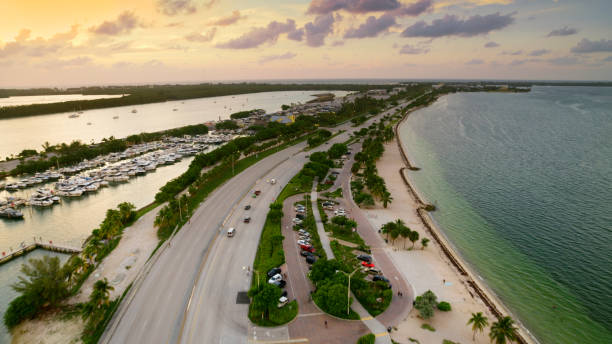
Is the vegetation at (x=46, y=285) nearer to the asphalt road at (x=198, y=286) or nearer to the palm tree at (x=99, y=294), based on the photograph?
the palm tree at (x=99, y=294)

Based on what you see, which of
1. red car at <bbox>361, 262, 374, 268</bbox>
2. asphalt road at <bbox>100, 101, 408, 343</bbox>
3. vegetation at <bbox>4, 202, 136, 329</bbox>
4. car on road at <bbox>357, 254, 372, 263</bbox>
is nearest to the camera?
asphalt road at <bbox>100, 101, 408, 343</bbox>

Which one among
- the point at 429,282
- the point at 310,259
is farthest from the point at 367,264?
the point at 429,282

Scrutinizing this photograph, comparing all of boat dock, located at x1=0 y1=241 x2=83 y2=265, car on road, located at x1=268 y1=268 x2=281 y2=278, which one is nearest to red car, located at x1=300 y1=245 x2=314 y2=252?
car on road, located at x1=268 y1=268 x2=281 y2=278

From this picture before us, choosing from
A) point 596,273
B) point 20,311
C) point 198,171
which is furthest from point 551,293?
point 198,171

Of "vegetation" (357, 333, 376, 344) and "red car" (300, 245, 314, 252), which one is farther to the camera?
"red car" (300, 245, 314, 252)

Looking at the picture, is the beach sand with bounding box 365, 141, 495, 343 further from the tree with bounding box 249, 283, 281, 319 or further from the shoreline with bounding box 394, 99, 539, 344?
the tree with bounding box 249, 283, 281, 319

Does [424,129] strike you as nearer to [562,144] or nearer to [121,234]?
[562,144]

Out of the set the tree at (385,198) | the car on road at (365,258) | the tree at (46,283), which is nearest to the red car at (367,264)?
the car on road at (365,258)
